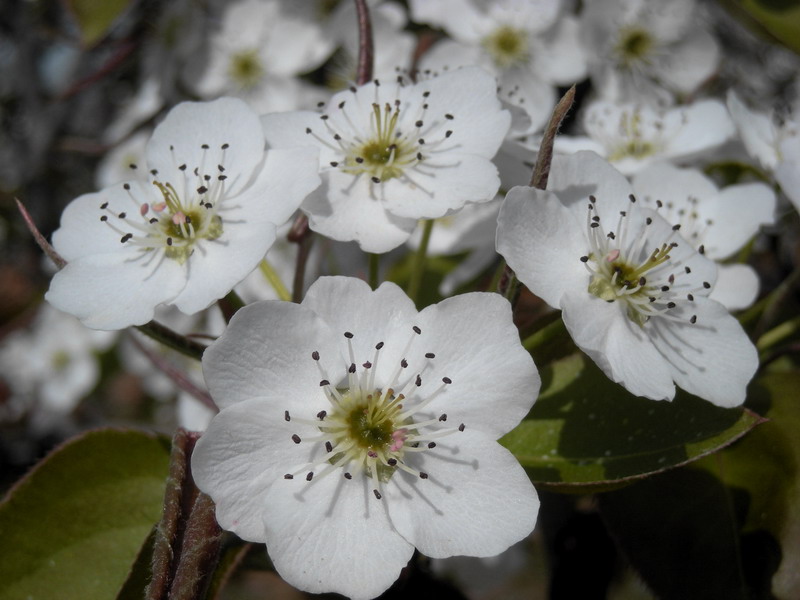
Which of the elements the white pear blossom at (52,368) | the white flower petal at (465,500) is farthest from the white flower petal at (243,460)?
the white pear blossom at (52,368)

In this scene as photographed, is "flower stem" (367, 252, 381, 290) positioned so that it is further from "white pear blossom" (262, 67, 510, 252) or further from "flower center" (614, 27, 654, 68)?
"flower center" (614, 27, 654, 68)

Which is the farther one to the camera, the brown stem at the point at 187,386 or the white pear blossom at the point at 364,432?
the brown stem at the point at 187,386

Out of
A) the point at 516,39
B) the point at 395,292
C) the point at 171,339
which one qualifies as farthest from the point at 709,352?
the point at 516,39

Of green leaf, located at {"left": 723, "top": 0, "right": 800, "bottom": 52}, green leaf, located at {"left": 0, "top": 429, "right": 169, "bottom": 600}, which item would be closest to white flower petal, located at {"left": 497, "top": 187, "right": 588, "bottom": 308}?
green leaf, located at {"left": 0, "top": 429, "right": 169, "bottom": 600}

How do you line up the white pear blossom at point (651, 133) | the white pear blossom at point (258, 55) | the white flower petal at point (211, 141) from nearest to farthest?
1. the white flower petal at point (211, 141)
2. the white pear blossom at point (651, 133)
3. the white pear blossom at point (258, 55)

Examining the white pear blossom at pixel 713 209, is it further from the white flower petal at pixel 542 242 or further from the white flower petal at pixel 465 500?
the white flower petal at pixel 465 500

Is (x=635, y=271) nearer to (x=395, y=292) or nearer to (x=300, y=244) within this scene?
(x=395, y=292)

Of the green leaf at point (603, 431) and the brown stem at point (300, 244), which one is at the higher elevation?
the brown stem at point (300, 244)
